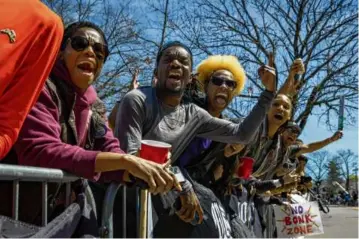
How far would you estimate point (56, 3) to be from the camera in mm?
14383

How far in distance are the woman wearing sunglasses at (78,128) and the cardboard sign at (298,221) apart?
10.9 ft

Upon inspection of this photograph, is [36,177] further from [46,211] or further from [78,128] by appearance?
[78,128]

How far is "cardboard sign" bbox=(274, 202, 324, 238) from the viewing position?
17.4 feet

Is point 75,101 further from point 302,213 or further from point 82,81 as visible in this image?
point 302,213

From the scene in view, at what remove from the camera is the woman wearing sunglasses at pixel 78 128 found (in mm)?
1952

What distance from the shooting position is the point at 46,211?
1876mm

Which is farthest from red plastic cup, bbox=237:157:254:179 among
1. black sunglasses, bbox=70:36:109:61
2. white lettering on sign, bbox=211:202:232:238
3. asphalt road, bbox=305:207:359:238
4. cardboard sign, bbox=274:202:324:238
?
asphalt road, bbox=305:207:359:238

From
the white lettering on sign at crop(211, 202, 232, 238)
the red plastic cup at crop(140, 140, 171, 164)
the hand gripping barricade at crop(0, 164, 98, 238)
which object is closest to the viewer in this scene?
the hand gripping barricade at crop(0, 164, 98, 238)

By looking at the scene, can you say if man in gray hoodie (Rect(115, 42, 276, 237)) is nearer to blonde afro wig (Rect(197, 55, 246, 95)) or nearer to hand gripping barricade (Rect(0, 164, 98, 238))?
blonde afro wig (Rect(197, 55, 246, 95))

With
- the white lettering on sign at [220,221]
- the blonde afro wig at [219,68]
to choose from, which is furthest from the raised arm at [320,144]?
the white lettering on sign at [220,221]

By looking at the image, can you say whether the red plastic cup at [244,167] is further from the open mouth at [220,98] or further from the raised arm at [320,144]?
the raised arm at [320,144]

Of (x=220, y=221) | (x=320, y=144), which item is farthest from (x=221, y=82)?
(x=320, y=144)

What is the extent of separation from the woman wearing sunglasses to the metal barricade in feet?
0.18

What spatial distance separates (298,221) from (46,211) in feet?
12.9
